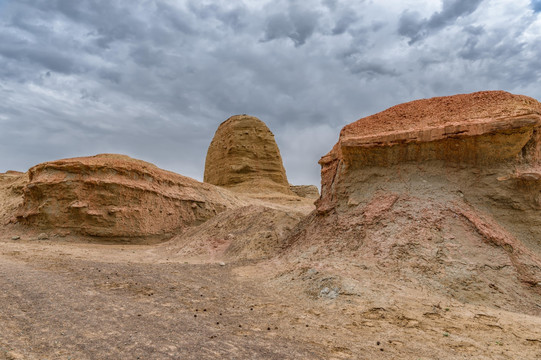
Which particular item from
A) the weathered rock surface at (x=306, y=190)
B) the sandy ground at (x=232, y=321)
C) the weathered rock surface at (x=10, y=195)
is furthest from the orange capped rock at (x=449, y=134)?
the weathered rock surface at (x=306, y=190)

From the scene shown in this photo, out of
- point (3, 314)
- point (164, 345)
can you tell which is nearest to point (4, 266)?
point (3, 314)

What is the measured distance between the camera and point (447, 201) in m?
7.30

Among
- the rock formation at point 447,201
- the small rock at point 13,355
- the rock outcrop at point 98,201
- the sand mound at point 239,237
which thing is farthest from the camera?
the rock outcrop at point 98,201

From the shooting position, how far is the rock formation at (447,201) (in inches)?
238

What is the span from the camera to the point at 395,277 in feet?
20.0

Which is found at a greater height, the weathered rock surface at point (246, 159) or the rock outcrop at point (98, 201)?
the weathered rock surface at point (246, 159)

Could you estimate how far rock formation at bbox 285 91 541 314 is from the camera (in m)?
6.05

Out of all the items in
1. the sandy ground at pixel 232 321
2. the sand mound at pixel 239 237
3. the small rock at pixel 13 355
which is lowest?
the sandy ground at pixel 232 321

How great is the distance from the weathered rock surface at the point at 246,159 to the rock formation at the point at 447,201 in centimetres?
2067

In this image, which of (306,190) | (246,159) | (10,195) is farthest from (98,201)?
(306,190)

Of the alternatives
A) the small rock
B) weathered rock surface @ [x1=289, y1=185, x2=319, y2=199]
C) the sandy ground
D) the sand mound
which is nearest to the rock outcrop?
the sand mound

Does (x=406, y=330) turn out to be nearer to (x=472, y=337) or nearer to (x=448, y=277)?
(x=472, y=337)

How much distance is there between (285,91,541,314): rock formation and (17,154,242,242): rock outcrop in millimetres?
8510

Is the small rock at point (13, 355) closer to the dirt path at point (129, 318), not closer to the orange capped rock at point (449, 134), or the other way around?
the dirt path at point (129, 318)
